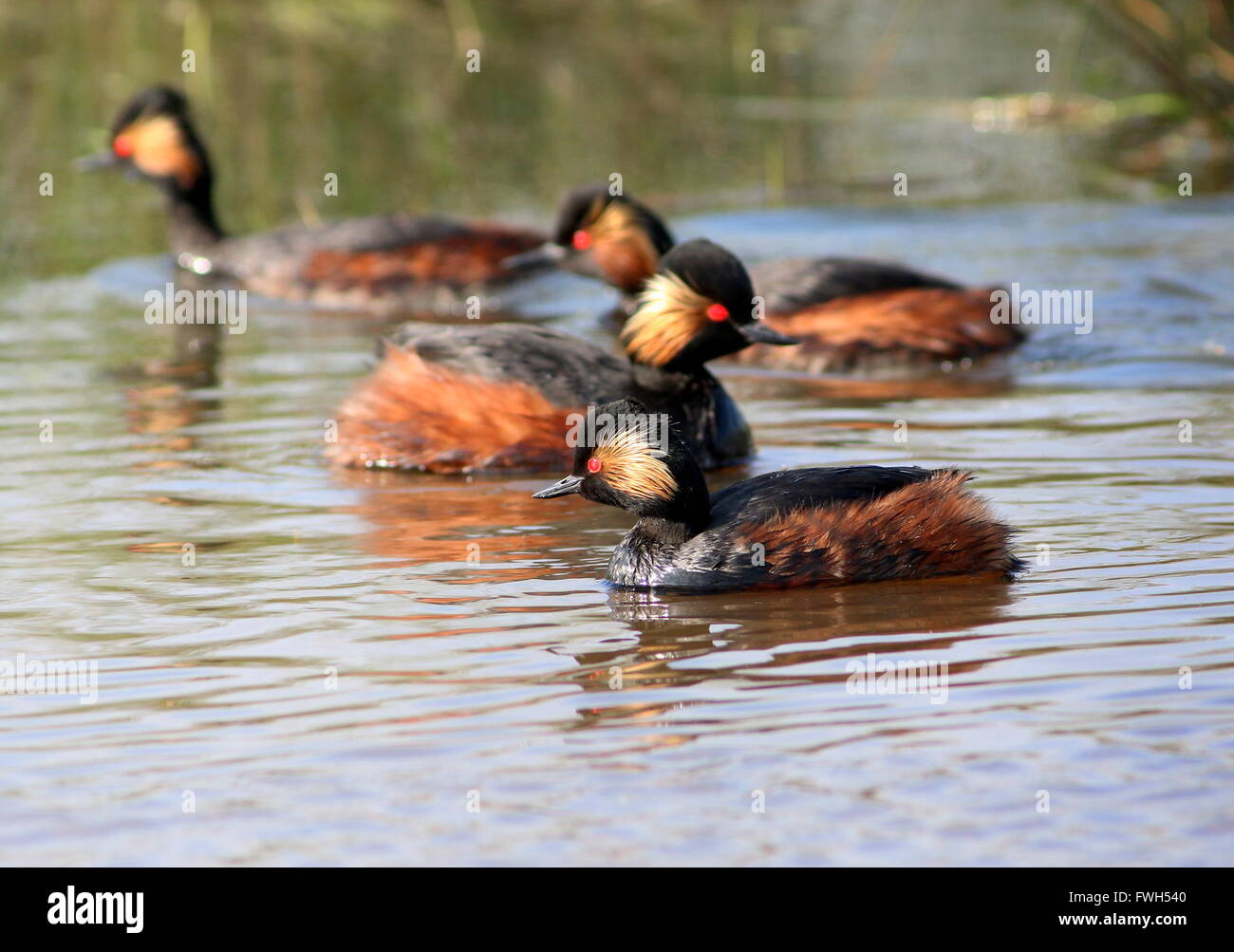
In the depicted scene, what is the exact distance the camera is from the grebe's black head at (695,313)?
9.49 m

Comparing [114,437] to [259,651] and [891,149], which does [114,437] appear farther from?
[891,149]

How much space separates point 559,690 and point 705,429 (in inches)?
144

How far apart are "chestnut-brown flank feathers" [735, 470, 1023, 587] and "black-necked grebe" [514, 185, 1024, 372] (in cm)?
494

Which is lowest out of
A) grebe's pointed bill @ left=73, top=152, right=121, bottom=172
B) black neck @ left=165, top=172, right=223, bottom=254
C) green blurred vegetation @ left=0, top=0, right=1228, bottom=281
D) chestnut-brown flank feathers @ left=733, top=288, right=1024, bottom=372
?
chestnut-brown flank feathers @ left=733, top=288, right=1024, bottom=372

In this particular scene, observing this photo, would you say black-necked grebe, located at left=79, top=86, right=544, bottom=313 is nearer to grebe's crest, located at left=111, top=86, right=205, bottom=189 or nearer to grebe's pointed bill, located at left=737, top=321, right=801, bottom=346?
grebe's crest, located at left=111, top=86, right=205, bottom=189

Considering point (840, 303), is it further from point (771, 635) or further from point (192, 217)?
point (192, 217)

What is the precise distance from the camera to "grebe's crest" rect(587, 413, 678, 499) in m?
7.27

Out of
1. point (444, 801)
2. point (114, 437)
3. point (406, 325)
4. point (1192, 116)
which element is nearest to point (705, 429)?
point (406, 325)

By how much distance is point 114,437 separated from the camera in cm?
1033

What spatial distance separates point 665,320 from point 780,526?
268 cm

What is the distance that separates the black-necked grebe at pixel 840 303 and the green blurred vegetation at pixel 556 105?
9.75ft

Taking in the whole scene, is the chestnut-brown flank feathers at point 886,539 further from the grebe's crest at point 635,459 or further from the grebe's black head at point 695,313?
the grebe's black head at point 695,313

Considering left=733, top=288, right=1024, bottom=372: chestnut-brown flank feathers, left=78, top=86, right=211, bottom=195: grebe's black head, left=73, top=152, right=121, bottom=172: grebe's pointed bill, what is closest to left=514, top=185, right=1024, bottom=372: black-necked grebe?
left=733, top=288, right=1024, bottom=372: chestnut-brown flank feathers

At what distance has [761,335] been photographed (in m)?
9.48
